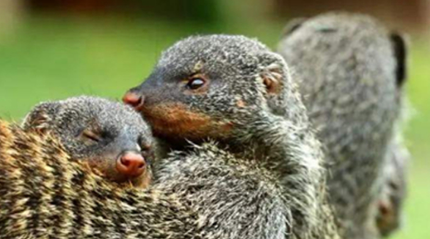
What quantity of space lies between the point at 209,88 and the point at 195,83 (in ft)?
0.19

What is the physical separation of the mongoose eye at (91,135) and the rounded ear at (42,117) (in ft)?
0.42

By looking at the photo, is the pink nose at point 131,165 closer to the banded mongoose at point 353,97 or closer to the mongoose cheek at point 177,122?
the mongoose cheek at point 177,122

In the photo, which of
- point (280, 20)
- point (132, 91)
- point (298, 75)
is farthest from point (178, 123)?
point (280, 20)

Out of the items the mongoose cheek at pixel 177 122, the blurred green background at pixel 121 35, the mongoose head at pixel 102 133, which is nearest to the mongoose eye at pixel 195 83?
the mongoose cheek at pixel 177 122

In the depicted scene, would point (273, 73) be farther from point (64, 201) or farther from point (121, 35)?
point (121, 35)

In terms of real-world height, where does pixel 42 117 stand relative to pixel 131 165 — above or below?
above

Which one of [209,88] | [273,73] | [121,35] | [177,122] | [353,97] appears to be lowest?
[177,122]

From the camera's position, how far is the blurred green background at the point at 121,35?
15.6 meters

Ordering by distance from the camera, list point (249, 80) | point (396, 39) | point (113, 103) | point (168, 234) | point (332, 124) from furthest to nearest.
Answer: point (396, 39) → point (332, 124) → point (249, 80) → point (113, 103) → point (168, 234)

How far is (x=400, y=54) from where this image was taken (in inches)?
287

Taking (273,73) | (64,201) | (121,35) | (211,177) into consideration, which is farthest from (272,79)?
(121,35)

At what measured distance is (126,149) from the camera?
173 inches

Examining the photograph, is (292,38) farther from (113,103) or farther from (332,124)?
(113,103)

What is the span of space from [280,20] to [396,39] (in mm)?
13812
